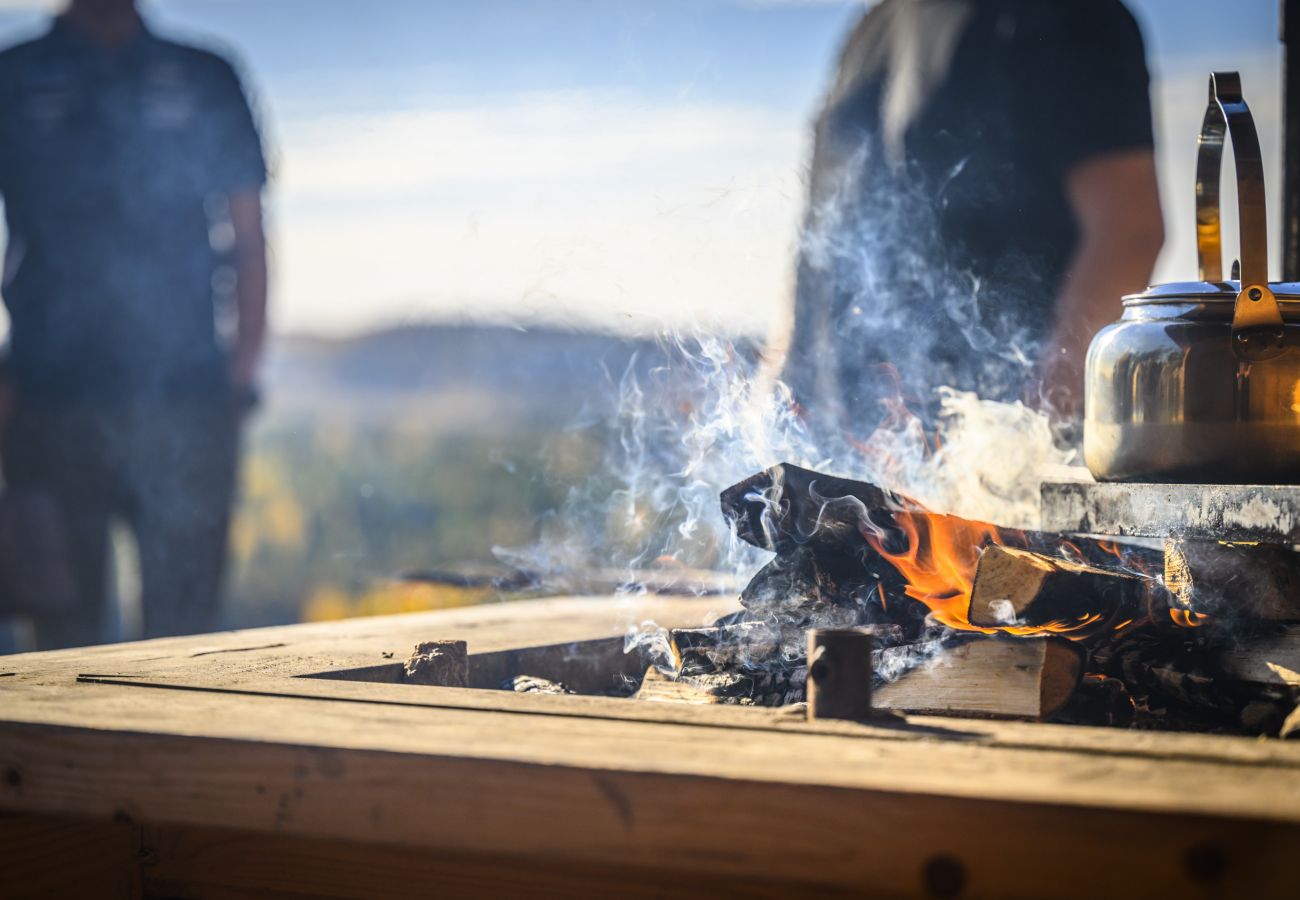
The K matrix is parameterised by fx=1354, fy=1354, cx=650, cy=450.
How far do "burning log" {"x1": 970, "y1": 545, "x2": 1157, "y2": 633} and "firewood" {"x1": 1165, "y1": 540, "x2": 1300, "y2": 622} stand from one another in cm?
9

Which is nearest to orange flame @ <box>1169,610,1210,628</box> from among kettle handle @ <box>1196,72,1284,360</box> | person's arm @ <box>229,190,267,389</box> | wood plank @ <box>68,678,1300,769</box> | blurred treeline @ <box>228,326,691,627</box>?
kettle handle @ <box>1196,72,1284,360</box>

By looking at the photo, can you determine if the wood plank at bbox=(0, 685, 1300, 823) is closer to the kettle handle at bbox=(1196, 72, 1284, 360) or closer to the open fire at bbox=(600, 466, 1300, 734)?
the open fire at bbox=(600, 466, 1300, 734)

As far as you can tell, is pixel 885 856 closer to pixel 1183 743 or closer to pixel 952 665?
pixel 1183 743

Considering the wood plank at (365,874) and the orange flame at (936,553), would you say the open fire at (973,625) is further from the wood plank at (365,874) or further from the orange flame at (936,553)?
the wood plank at (365,874)

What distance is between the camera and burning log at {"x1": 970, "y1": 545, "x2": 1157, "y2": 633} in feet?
5.83

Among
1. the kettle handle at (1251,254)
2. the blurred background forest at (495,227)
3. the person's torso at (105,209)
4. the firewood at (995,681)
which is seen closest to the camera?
the firewood at (995,681)

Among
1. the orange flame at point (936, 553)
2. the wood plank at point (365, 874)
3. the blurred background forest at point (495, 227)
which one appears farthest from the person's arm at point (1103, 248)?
the wood plank at point (365, 874)

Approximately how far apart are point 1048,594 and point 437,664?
2.88 feet

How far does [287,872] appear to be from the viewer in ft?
4.94

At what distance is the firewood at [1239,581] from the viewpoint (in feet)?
5.85

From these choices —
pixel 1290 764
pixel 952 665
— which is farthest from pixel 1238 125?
pixel 1290 764

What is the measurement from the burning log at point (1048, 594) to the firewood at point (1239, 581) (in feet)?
0.28

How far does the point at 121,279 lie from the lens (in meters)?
4.25

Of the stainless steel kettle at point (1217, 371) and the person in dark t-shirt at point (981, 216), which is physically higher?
the person in dark t-shirt at point (981, 216)
